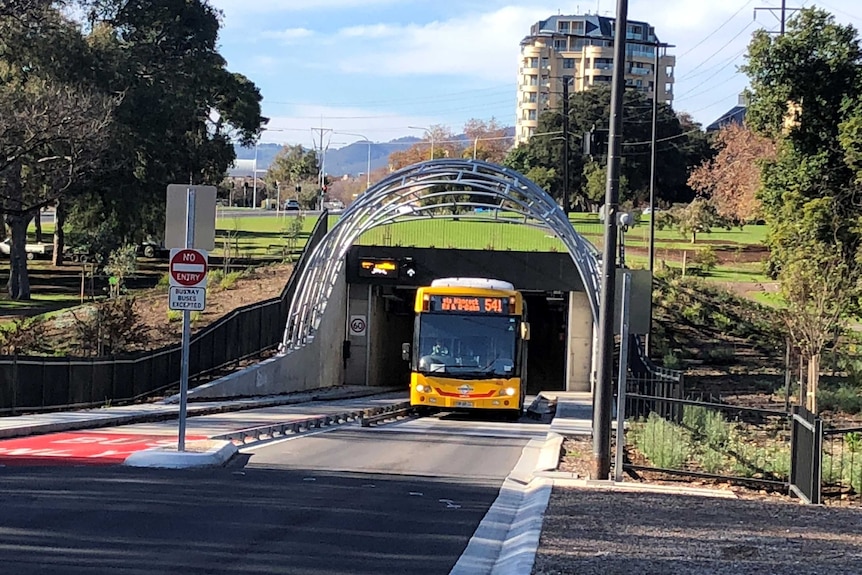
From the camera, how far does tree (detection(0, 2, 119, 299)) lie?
37094mm

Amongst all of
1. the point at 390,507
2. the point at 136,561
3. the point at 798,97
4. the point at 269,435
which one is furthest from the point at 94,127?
the point at 136,561

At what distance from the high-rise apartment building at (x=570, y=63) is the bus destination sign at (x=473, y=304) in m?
117

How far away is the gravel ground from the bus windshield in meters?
15.9

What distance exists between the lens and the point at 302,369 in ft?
134

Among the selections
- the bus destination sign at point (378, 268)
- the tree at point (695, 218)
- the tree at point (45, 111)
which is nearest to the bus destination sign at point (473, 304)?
the tree at point (45, 111)

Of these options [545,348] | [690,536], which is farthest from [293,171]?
[690,536]

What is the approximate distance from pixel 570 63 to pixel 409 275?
354ft

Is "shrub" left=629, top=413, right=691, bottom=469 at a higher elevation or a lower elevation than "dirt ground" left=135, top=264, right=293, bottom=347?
lower

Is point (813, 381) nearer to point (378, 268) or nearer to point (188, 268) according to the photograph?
point (188, 268)

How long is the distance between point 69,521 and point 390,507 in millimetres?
3606

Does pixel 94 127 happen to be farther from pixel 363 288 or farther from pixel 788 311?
pixel 788 311

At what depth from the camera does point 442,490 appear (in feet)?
46.9

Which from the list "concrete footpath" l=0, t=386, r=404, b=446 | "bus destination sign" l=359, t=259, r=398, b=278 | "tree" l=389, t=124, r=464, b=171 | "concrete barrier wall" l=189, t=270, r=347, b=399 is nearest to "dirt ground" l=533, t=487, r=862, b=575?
"concrete footpath" l=0, t=386, r=404, b=446

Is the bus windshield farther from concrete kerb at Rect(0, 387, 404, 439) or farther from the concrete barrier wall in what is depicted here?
the concrete barrier wall
